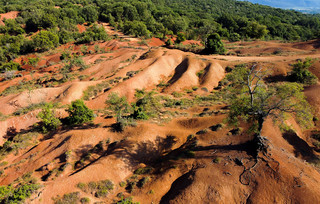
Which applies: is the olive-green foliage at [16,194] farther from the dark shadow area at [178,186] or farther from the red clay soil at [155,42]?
the red clay soil at [155,42]

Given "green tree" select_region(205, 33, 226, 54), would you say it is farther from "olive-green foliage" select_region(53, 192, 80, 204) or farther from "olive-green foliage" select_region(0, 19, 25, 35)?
"olive-green foliage" select_region(0, 19, 25, 35)

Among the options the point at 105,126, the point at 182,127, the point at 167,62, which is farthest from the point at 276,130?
the point at 167,62

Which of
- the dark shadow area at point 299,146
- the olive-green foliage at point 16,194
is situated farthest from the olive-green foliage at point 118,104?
the dark shadow area at point 299,146

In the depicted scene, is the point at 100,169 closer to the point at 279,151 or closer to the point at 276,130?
the point at 279,151

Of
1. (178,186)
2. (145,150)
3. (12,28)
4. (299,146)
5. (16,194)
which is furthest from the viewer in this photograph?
(12,28)

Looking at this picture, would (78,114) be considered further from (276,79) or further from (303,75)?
(303,75)

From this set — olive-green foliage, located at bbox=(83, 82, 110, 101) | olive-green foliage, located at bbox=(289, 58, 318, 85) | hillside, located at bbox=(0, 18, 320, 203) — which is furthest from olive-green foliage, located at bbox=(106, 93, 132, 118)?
olive-green foliage, located at bbox=(289, 58, 318, 85)

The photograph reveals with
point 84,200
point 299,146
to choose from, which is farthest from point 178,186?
point 299,146
